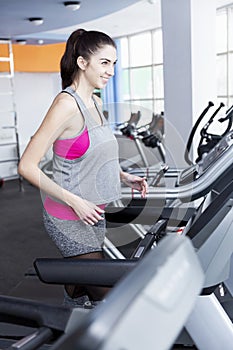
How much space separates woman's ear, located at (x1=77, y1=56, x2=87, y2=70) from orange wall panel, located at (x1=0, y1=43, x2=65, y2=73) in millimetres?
6508

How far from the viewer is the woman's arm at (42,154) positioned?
1360mm

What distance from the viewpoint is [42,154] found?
140cm

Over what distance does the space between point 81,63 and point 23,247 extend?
2.59 meters

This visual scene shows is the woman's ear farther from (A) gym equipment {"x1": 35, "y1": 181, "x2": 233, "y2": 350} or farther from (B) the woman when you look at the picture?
(A) gym equipment {"x1": 35, "y1": 181, "x2": 233, "y2": 350}

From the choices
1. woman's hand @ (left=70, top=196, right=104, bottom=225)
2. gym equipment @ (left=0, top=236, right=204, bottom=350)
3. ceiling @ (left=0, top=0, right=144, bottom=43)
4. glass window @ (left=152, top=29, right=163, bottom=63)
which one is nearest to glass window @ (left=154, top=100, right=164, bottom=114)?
glass window @ (left=152, top=29, right=163, bottom=63)

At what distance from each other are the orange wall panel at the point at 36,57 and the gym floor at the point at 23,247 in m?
2.58

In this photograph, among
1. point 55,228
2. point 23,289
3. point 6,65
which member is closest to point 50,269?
point 55,228

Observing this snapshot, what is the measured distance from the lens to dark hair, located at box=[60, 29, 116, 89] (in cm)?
149

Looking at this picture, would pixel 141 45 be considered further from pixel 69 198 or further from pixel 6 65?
pixel 69 198

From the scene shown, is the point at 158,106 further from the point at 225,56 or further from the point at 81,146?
the point at 81,146

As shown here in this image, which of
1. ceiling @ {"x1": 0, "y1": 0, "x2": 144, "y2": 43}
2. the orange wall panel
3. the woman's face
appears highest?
ceiling @ {"x1": 0, "y1": 0, "x2": 144, "y2": 43}

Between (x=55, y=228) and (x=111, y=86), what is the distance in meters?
9.57

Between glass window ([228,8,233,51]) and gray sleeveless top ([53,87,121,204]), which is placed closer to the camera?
gray sleeveless top ([53,87,121,204])

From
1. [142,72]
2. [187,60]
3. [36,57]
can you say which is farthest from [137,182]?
[142,72]
